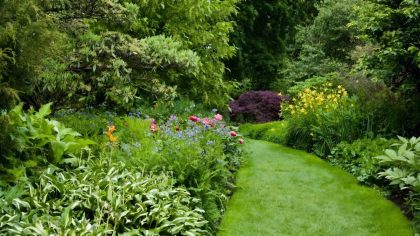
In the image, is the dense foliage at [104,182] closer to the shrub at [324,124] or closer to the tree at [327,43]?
the shrub at [324,124]

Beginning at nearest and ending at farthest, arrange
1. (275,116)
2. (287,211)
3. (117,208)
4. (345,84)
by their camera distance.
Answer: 1. (117,208)
2. (287,211)
3. (345,84)
4. (275,116)

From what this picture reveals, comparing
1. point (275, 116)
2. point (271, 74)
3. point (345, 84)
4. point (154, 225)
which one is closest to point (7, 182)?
point (154, 225)

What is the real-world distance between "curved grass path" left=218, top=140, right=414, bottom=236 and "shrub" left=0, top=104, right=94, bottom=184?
1.96 m

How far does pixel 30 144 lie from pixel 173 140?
6.13 feet

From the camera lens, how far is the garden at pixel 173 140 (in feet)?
14.0

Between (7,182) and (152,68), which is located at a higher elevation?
(152,68)

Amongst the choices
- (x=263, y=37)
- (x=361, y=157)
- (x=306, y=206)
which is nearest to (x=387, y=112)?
(x=361, y=157)

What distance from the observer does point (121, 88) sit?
6.18 m

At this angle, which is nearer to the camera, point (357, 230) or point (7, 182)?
point (7, 182)

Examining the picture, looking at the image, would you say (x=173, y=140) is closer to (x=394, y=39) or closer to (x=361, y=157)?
(x=361, y=157)

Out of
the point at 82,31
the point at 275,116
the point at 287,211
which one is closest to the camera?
the point at 287,211

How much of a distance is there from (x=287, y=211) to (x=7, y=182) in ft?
10.6

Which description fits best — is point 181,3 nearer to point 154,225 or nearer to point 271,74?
point 154,225

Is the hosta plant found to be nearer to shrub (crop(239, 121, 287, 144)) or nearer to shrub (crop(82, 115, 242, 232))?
shrub (crop(82, 115, 242, 232))
